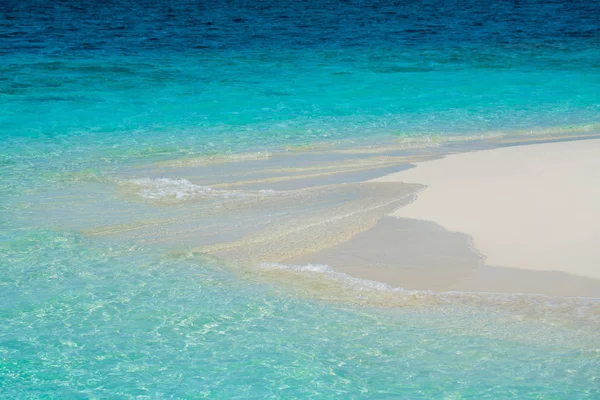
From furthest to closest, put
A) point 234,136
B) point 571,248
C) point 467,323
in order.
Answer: point 234,136 < point 571,248 < point 467,323

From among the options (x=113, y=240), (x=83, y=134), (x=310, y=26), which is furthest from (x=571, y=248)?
(x=310, y=26)

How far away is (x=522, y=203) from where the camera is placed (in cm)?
676

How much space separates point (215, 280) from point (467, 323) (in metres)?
1.72

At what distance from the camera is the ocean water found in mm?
4293

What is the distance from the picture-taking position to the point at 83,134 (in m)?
10.2

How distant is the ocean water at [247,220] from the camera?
4293 millimetres

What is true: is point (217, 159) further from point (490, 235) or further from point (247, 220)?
point (490, 235)

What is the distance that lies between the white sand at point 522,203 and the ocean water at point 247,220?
1.50 feet

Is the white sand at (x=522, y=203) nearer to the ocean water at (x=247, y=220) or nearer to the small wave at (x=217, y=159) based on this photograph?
the ocean water at (x=247, y=220)

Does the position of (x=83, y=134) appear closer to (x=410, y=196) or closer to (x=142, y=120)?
(x=142, y=120)

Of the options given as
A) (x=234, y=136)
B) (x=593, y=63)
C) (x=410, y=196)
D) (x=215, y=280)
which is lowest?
(x=215, y=280)

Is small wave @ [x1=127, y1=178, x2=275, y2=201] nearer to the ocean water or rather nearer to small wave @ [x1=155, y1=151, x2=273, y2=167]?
the ocean water

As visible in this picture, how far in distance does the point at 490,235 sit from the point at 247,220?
196 cm

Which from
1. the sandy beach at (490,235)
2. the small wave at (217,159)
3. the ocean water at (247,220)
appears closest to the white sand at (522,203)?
the sandy beach at (490,235)
